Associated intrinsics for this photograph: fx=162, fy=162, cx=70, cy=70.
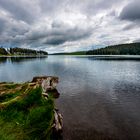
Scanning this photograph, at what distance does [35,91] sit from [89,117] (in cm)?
782

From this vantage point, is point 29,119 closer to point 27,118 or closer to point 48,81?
point 27,118

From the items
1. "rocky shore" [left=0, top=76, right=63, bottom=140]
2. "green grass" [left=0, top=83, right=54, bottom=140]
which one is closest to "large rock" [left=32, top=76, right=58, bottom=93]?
"rocky shore" [left=0, top=76, right=63, bottom=140]

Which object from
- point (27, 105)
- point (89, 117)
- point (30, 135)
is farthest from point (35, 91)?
point (89, 117)

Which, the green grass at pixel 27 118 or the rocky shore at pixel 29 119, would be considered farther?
the rocky shore at pixel 29 119

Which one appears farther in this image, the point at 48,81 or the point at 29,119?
the point at 48,81

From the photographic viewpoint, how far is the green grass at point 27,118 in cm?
1291

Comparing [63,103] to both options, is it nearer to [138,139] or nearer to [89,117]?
[89,117]

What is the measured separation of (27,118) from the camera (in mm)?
14914

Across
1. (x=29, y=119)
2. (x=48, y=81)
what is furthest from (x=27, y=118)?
(x=48, y=81)

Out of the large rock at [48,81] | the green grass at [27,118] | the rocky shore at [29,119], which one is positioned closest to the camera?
the green grass at [27,118]

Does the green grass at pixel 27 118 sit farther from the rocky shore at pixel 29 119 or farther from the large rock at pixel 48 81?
the large rock at pixel 48 81

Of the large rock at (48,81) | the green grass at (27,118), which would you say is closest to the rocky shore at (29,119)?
the green grass at (27,118)

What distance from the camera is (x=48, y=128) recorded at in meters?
14.2

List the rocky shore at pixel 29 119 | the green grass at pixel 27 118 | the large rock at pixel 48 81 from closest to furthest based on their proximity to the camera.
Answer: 1. the green grass at pixel 27 118
2. the rocky shore at pixel 29 119
3. the large rock at pixel 48 81
